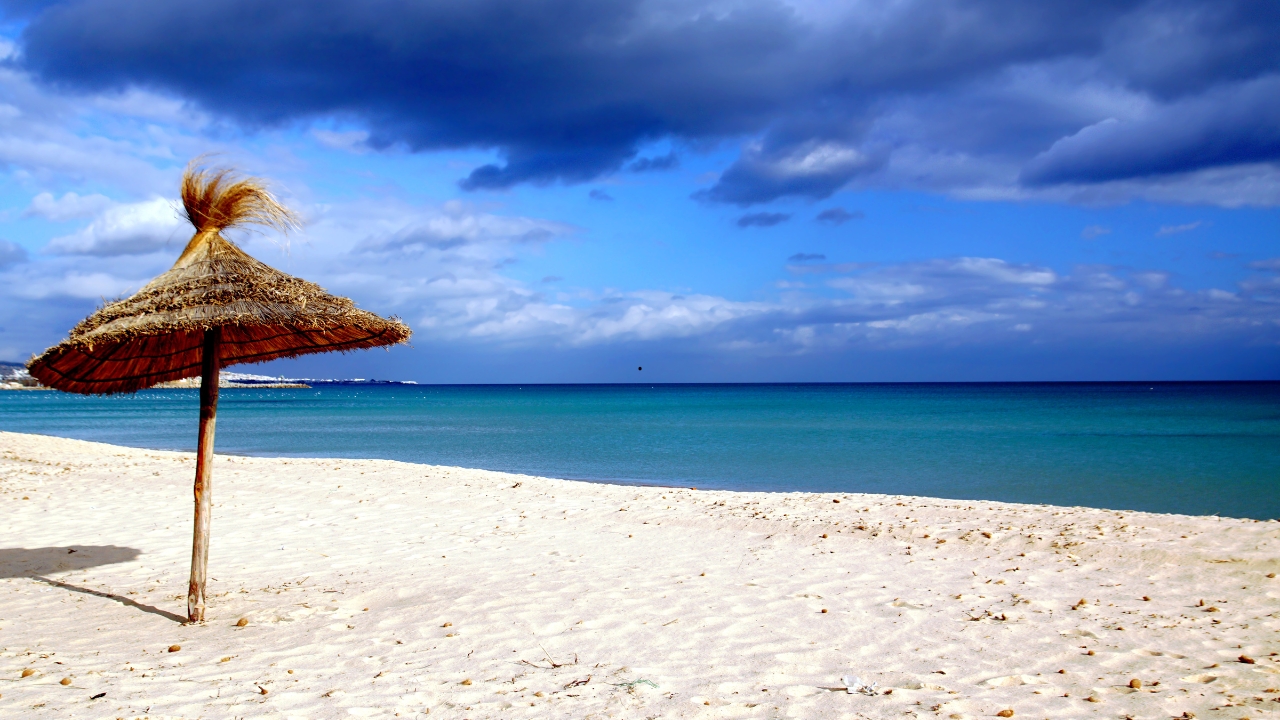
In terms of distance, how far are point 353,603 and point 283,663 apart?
1.44 metres

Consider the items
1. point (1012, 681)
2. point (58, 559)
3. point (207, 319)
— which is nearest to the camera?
point (1012, 681)

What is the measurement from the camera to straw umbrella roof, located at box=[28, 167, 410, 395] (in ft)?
18.1

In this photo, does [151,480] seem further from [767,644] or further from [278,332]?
[767,644]

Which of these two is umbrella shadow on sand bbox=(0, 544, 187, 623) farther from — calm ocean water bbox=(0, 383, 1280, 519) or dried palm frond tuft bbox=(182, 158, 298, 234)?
calm ocean water bbox=(0, 383, 1280, 519)

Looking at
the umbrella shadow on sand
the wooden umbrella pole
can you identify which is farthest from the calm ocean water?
the wooden umbrella pole

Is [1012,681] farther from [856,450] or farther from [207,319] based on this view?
[856,450]

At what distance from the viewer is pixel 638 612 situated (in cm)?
602

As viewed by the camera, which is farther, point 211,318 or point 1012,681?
point 211,318

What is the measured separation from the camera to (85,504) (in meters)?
11.2

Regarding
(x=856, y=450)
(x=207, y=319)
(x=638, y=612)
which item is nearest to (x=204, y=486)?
(x=207, y=319)

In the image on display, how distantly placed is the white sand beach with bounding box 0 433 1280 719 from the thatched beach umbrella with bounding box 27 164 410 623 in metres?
1.23

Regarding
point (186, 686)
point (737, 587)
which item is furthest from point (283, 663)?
point (737, 587)

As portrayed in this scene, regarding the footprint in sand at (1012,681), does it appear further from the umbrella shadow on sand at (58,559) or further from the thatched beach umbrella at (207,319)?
the umbrella shadow on sand at (58,559)

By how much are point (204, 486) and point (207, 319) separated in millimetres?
1400
